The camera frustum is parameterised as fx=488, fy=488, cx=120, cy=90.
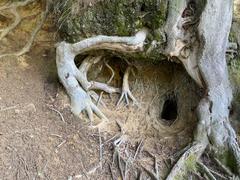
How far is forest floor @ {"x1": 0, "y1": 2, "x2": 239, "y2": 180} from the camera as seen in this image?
169 inches

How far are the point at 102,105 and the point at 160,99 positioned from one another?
620mm

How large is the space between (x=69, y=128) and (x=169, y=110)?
47.0 inches

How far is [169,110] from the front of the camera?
5.27 m

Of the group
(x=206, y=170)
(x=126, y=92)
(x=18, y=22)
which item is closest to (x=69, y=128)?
(x=126, y=92)

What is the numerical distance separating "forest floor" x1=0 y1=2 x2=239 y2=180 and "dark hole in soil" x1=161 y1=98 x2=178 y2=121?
0.09 metres

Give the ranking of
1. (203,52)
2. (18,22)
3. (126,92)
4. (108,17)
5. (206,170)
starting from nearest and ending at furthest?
(206,170) < (203,52) < (108,17) < (126,92) < (18,22)

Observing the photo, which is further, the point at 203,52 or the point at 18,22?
the point at 18,22

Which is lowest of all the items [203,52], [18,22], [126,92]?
[18,22]

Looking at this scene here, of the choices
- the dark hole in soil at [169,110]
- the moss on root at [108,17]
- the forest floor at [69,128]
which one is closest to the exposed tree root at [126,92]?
the forest floor at [69,128]

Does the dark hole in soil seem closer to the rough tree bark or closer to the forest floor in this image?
the forest floor

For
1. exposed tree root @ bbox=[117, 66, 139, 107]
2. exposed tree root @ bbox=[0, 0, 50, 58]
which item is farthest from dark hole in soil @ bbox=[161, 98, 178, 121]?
exposed tree root @ bbox=[0, 0, 50, 58]

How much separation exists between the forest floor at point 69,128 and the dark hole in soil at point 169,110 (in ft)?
0.30

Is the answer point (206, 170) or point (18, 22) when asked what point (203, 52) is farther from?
point (18, 22)

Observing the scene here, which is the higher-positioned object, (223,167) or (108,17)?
(108,17)
